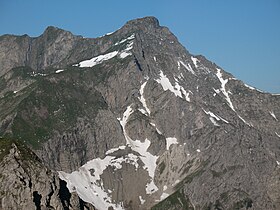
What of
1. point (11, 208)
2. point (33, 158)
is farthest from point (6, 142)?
point (11, 208)

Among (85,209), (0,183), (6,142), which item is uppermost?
(6,142)

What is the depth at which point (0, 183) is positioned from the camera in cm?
15838

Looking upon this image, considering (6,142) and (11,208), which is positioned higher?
(6,142)

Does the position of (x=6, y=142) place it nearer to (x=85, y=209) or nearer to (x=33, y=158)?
(x=33, y=158)

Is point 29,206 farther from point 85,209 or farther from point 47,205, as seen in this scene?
point 85,209

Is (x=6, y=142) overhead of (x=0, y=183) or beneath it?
overhead

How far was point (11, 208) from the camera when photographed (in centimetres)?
15475

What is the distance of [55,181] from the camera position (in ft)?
538

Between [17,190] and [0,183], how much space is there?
533cm

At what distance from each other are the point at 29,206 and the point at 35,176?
8410 mm

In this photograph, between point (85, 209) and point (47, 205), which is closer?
point (47, 205)

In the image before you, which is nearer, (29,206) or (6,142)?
(29,206)

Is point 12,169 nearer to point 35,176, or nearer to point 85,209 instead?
point 35,176

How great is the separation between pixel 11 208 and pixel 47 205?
29.4 ft
